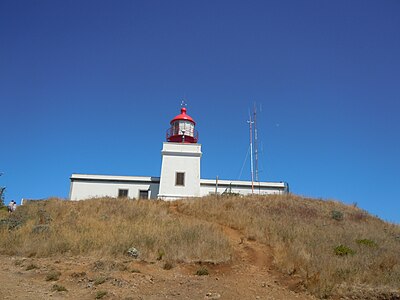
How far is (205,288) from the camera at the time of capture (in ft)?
31.7

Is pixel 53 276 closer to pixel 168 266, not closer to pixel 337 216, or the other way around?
pixel 168 266

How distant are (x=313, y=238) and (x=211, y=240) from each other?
4.22m

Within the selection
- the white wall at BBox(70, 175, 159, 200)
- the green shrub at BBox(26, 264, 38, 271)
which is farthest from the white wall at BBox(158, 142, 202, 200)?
the green shrub at BBox(26, 264, 38, 271)

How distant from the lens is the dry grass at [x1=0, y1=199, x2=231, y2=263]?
40.7ft

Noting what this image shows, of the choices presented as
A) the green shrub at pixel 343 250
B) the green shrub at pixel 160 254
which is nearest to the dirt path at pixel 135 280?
the green shrub at pixel 160 254

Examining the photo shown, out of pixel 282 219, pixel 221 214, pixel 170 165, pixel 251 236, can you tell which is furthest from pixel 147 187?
pixel 251 236

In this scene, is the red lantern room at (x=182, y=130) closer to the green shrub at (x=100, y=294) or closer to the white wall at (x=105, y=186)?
the white wall at (x=105, y=186)

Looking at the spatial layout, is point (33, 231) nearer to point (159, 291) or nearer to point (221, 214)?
point (159, 291)

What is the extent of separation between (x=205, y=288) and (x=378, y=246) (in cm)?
822

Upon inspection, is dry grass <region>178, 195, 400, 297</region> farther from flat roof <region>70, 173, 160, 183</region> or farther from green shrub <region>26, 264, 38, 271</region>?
green shrub <region>26, 264, 38, 271</region>

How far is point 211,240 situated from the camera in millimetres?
13344

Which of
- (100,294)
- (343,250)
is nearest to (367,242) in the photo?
(343,250)

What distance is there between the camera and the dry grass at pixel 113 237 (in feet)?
40.7

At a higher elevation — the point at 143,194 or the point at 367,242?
the point at 143,194
